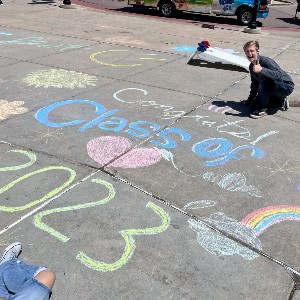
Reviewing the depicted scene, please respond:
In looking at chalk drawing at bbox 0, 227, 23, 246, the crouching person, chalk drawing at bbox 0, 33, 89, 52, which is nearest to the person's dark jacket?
the crouching person

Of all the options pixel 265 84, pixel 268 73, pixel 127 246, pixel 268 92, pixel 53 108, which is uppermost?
pixel 268 73

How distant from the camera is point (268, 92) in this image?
5332 mm

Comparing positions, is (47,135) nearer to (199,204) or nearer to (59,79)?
(199,204)

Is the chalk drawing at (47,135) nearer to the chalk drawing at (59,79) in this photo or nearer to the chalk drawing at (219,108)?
the chalk drawing at (59,79)

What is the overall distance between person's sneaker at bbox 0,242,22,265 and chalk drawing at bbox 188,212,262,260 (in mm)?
1340

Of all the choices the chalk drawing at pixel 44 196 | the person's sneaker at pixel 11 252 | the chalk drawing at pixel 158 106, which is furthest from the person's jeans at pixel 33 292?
the chalk drawing at pixel 158 106

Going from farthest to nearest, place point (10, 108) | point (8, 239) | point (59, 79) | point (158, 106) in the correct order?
point (59, 79)
point (158, 106)
point (10, 108)
point (8, 239)

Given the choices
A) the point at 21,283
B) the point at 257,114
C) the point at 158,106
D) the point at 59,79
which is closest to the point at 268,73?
the point at 257,114

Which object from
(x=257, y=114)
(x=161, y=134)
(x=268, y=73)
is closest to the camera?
(x=161, y=134)

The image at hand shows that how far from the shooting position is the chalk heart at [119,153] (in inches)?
154

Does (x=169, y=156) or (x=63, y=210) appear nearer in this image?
(x=63, y=210)

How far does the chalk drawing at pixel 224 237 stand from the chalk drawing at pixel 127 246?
23cm

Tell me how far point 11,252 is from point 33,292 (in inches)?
17.1

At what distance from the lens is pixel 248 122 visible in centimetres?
513
